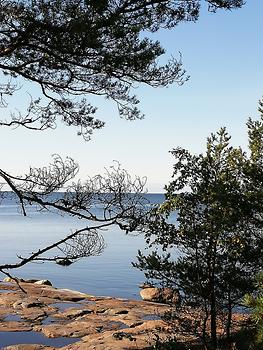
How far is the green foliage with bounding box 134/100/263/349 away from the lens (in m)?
12.0

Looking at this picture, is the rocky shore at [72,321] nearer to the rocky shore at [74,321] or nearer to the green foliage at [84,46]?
the rocky shore at [74,321]

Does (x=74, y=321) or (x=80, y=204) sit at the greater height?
(x=80, y=204)

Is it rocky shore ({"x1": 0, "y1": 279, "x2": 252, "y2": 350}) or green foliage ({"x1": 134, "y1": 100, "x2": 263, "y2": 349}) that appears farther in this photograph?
rocky shore ({"x1": 0, "y1": 279, "x2": 252, "y2": 350})

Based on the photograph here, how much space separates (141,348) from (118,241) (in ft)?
153

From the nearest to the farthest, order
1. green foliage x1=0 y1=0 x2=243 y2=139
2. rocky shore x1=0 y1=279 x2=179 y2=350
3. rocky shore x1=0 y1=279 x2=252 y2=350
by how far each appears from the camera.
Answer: green foliage x1=0 y1=0 x2=243 y2=139 < rocky shore x1=0 y1=279 x2=252 y2=350 < rocky shore x1=0 y1=279 x2=179 y2=350

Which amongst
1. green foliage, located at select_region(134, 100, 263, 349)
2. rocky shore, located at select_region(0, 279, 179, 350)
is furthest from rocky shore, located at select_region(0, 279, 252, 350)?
green foliage, located at select_region(134, 100, 263, 349)

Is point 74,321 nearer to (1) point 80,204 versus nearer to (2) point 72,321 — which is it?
(2) point 72,321

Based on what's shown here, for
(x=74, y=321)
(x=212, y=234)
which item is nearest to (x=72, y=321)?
(x=74, y=321)

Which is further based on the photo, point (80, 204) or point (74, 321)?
Result: point (74, 321)

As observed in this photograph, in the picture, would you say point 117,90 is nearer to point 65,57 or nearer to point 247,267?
point 65,57

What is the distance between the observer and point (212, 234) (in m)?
11.8

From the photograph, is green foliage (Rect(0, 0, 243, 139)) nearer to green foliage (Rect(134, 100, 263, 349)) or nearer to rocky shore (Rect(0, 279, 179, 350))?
green foliage (Rect(134, 100, 263, 349))

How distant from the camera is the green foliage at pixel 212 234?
12008 mm

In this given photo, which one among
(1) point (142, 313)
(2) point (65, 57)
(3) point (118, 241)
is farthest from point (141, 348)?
(3) point (118, 241)
